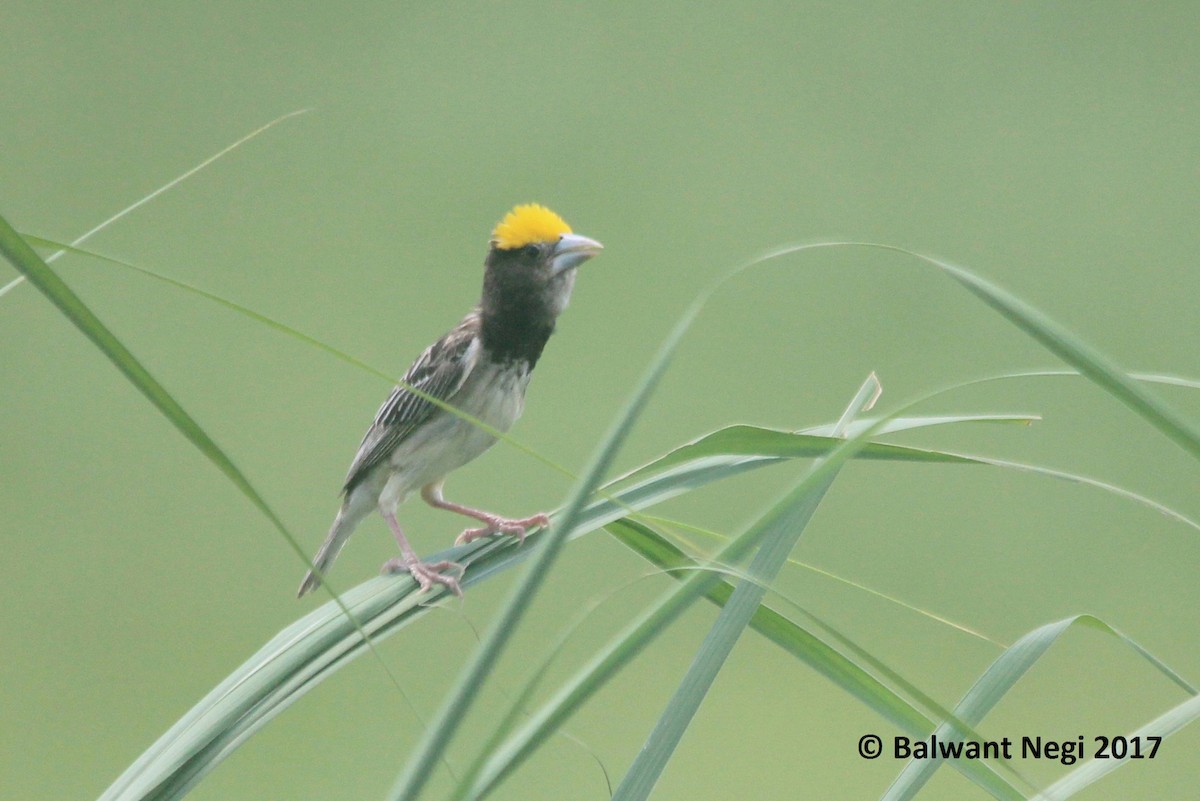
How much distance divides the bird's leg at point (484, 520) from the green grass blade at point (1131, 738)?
51 cm

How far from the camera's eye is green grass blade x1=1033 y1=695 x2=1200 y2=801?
700 millimetres

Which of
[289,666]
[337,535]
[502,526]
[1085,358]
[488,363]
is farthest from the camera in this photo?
[337,535]

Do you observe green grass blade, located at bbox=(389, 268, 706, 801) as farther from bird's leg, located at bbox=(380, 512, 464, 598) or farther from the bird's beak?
the bird's beak

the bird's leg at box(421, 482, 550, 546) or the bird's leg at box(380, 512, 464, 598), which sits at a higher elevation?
the bird's leg at box(380, 512, 464, 598)

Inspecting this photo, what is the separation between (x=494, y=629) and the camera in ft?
1.45

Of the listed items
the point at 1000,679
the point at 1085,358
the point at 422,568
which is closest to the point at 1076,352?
the point at 1085,358

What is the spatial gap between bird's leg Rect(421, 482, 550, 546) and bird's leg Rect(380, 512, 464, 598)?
6cm

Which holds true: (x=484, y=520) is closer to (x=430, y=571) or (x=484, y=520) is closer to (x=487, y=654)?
(x=430, y=571)

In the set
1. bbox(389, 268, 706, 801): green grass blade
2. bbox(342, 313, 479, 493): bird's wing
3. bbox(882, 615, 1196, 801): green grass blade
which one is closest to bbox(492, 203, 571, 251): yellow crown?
bbox(342, 313, 479, 493): bird's wing

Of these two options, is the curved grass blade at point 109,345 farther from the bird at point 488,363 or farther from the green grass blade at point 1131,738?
the bird at point 488,363

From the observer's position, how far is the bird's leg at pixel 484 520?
128 centimetres

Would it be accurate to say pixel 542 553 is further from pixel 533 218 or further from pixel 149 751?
pixel 533 218

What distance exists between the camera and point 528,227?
1417mm

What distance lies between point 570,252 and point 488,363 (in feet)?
0.59
